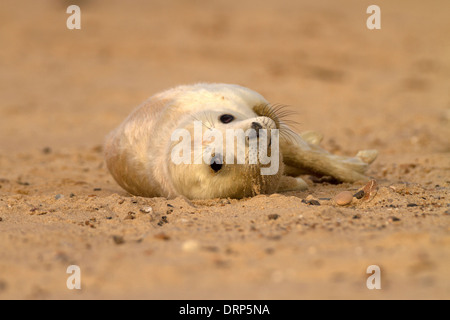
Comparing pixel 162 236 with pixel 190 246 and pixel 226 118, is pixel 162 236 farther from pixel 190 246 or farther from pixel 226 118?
pixel 226 118

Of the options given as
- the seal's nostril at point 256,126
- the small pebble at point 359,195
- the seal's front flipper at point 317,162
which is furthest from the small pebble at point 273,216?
the seal's front flipper at point 317,162

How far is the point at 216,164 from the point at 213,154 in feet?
0.25

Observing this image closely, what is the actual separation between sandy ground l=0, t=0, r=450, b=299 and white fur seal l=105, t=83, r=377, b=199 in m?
0.16

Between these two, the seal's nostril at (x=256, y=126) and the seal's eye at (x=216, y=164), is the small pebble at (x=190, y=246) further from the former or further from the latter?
the seal's nostril at (x=256, y=126)

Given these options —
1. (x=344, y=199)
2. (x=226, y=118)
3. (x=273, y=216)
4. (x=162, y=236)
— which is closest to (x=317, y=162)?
(x=344, y=199)

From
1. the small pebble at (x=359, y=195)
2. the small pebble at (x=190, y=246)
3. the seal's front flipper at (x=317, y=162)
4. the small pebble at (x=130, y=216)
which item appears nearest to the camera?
the small pebble at (x=190, y=246)

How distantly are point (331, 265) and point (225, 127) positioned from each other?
1.70m

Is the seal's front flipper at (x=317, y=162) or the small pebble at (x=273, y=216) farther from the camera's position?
the seal's front flipper at (x=317, y=162)

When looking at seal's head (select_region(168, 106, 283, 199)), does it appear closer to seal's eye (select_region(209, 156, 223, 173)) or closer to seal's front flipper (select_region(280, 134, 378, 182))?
seal's eye (select_region(209, 156, 223, 173))

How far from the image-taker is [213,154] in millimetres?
4133

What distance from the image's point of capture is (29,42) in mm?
13281

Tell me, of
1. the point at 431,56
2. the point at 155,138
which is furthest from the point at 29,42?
the point at 155,138

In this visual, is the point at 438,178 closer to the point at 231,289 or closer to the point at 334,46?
the point at 231,289

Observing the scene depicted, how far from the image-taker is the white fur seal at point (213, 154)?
4320mm
